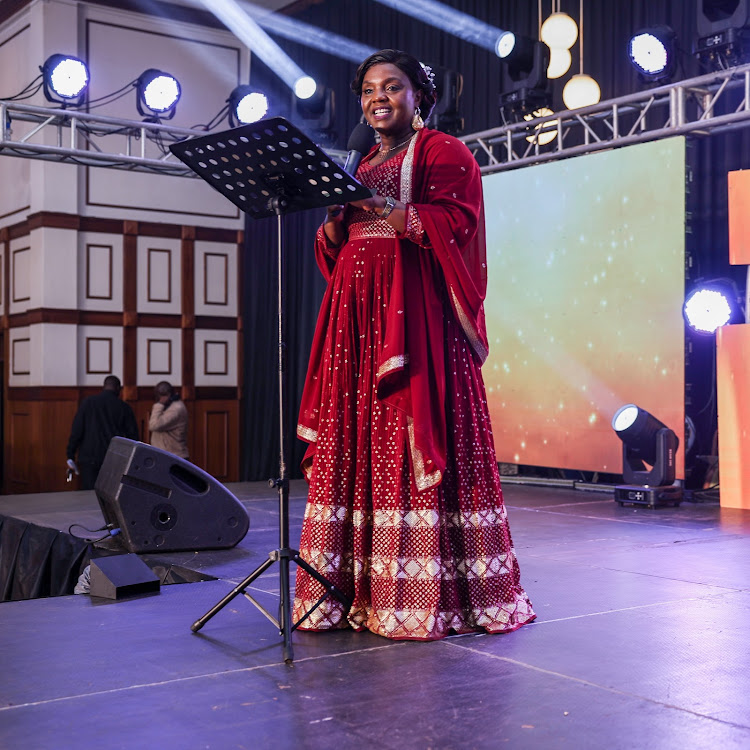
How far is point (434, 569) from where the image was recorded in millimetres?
2578

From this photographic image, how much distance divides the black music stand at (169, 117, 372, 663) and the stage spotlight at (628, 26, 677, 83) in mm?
4424

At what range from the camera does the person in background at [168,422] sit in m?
7.79

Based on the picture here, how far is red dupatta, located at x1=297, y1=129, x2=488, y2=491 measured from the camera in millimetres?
2578

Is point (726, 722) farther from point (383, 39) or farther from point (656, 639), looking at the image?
point (383, 39)

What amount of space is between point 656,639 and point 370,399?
95 cm

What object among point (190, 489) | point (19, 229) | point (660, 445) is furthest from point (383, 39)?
point (190, 489)

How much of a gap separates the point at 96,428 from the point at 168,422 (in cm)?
55

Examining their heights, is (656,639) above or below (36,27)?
below

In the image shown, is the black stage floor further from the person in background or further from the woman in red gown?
the person in background

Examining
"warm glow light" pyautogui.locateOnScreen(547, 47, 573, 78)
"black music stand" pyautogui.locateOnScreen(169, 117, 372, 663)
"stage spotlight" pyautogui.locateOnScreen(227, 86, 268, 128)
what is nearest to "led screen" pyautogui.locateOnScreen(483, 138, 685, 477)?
"warm glow light" pyautogui.locateOnScreen(547, 47, 573, 78)

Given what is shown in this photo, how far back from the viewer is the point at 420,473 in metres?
2.58

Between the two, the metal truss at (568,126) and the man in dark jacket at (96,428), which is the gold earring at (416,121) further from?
the man in dark jacket at (96,428)

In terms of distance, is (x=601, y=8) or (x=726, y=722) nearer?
(x=726, y=722)

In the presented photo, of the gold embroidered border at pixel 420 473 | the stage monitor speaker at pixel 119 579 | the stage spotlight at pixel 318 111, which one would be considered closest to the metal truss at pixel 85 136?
the stage spotlight at pixel 318 111
